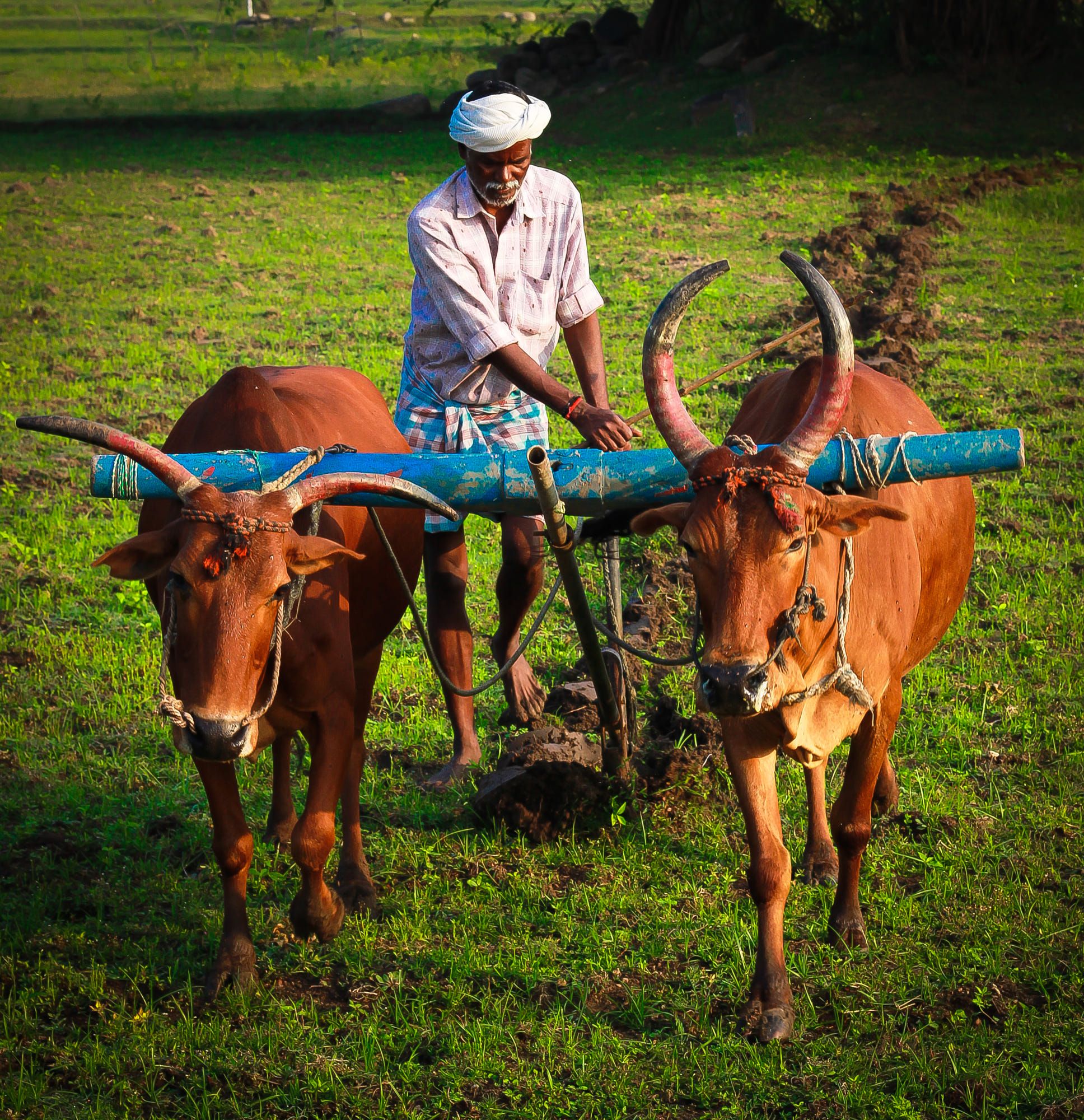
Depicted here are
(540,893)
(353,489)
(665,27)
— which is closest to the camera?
(353,489)

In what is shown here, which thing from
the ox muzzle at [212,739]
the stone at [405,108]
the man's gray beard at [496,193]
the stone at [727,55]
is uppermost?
the stone at [727,55]

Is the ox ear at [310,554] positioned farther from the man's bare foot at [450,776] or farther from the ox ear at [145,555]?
the man's bare foot at [450,776]

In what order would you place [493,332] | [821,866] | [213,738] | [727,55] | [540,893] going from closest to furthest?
1. [213,738]
2. [540,893]
3. [821,866]
4. [493,332]
5. [727,55]

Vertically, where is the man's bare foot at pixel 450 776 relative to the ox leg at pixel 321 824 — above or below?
below

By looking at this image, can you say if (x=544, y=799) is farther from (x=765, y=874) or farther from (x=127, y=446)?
(x=127, y=446)

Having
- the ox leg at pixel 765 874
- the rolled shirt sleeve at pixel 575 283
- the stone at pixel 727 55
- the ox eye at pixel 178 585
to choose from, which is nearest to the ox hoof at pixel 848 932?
the ox leg at pixel 765 874

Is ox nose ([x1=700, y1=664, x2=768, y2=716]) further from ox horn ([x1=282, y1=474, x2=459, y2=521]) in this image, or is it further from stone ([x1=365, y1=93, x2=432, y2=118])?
stone ([x1=365, y1=93, x2=432, y2=118])

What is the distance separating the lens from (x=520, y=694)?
18.2 ft

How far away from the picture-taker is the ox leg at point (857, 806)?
12.9 ft

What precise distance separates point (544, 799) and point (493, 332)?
176 centimetres

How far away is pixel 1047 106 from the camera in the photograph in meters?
17.4

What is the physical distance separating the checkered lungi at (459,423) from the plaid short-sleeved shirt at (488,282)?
1.9 inches

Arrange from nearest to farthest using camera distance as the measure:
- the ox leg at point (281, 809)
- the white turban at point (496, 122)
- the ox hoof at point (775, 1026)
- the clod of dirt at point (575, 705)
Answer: the ox hoof at point (775, 1026)
the white turban at point (496, 122)
the ox leg at point (281, 809)
the clod of dirt at point (575, 705)

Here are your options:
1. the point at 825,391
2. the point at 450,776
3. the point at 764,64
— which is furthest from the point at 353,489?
the point at 764,64
